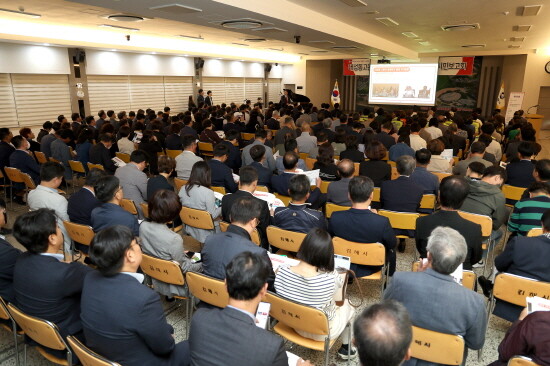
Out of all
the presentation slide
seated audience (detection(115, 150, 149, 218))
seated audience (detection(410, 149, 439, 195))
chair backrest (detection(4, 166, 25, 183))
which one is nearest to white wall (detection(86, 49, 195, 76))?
chair backrest (detection(4, 166, 25, 183))

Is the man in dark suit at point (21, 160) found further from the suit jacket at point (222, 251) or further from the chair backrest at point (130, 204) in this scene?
the suit jacket at point (222, 251)

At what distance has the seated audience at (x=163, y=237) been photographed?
3.01 metres

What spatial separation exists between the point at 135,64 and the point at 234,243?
12182 millimetres

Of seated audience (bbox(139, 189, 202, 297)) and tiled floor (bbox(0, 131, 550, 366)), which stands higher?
seated audience (bbox(139, 189, 202, 297))

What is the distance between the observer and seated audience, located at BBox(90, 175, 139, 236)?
3307 mm

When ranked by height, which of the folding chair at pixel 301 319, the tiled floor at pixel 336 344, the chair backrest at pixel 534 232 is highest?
the chair backrest at pixel 534 232

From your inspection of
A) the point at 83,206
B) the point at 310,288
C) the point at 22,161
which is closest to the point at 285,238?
the point at 310,288

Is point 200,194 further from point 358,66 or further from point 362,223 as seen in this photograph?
point 358,66

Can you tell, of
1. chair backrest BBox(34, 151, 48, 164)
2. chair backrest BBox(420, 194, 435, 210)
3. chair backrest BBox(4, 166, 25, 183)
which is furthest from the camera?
chair backrest BBox(34, 151, 48, 164)

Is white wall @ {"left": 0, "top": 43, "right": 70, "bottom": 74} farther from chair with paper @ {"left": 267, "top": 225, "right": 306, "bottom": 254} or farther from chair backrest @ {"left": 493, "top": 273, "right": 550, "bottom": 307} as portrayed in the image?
chair backrest @ {"left": 493, "top": 273, "right": 550, "bottom": 307}

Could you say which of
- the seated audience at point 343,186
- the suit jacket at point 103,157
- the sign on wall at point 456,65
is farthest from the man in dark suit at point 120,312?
the sign on wall at point 456,65

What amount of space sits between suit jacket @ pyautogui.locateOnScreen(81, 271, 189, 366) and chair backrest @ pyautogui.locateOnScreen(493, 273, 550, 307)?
7.45 ft

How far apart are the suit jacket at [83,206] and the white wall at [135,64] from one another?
932 centimetres

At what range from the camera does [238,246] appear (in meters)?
2.62
